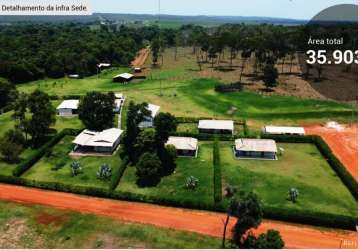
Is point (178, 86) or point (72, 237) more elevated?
point (178, 86)

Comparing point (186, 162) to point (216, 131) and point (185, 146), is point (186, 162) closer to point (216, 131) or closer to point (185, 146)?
point (185, 146)

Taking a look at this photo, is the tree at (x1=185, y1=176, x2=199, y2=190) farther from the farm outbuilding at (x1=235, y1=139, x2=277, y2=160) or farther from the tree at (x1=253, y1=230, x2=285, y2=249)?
the tree at (x1=253, y1=230, x2=285, y2=249)

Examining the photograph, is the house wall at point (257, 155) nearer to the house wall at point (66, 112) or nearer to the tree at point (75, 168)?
the tree at point (75, 168)

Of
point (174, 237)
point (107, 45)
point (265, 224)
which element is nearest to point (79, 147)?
point (174, 237)

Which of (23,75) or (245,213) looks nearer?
(245,213)

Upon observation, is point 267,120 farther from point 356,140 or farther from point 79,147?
point 79,147

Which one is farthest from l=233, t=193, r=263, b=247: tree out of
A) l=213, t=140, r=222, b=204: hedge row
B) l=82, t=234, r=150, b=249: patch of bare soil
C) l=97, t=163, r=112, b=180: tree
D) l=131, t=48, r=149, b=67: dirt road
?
l=131, t=48, r=149, b=67: dirt road

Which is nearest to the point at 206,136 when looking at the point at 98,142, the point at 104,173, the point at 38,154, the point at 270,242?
the point at 98,142
